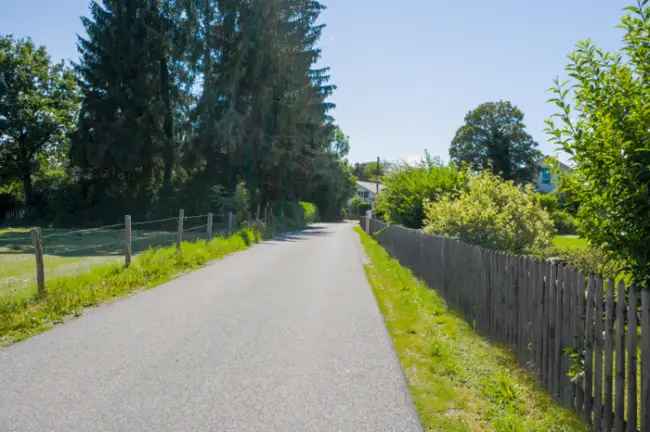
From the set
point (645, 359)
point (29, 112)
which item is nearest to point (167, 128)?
point (29, 112)

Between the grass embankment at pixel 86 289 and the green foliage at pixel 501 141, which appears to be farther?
the green foliage at pixel 501 141

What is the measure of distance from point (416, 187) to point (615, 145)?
12.8m

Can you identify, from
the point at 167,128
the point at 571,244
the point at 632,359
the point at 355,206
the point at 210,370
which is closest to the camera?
the point at 632,359

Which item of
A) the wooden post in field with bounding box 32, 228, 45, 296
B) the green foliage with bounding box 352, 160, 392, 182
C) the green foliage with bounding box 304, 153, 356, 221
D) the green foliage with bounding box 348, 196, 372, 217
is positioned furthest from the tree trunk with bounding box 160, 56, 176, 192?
the green foliage with bounding box 352, 160, 392, 182

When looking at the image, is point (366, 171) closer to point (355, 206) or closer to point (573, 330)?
point (355, 206)

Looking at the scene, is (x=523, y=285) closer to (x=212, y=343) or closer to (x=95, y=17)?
(x=212, y=343)

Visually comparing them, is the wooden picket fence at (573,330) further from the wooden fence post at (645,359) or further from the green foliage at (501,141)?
the green foliage at (501,141)

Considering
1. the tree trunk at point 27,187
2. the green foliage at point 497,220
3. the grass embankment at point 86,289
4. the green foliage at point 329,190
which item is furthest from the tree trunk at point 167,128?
the green foliage at point 497,220

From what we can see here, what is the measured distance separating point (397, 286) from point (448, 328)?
163 inches

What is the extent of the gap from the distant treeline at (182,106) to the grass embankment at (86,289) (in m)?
18.7

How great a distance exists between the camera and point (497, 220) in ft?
35.4

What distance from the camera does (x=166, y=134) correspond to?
1503 inches

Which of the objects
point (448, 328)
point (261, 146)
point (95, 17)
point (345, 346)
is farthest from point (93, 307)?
point (95, 17)

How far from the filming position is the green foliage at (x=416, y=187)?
16.5m
